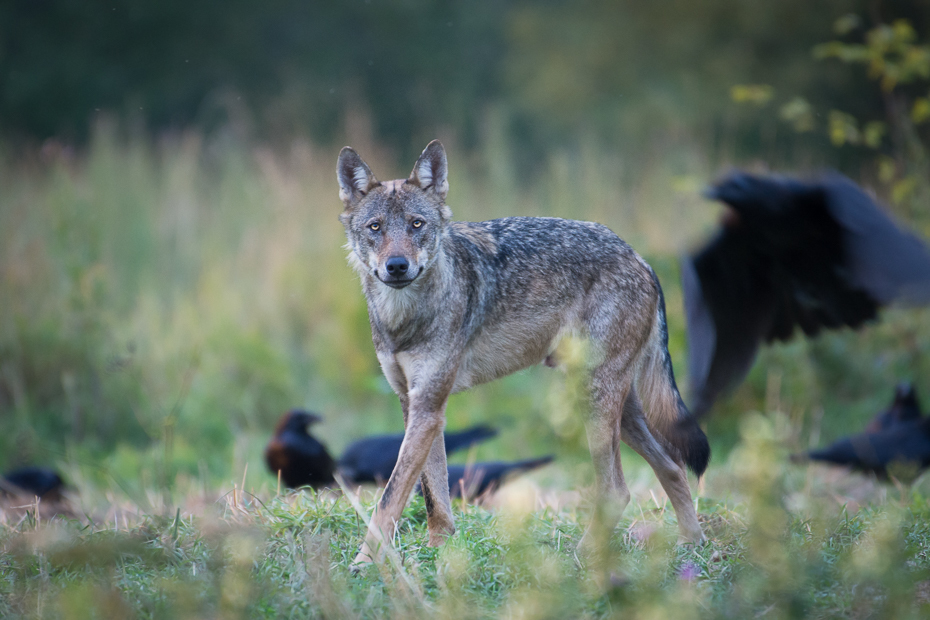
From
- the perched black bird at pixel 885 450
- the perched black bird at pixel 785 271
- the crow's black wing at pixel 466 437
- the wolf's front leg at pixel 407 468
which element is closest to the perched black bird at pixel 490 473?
the crow's black wing at pixel 466 437

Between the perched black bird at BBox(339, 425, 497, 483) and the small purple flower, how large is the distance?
2.61 meters

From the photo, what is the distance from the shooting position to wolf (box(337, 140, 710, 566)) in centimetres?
368

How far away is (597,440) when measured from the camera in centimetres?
380

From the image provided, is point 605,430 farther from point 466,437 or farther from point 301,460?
point 301,460

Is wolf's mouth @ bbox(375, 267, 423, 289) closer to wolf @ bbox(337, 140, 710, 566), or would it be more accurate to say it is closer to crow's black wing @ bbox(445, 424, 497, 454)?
wolf @ bbox(337, 140, 710, 566)

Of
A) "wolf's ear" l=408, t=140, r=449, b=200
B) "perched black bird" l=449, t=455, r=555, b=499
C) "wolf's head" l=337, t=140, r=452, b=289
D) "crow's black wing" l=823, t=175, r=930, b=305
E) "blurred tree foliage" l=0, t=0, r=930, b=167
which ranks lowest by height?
"perched black bird" l=449, t=455, r=555, b=499

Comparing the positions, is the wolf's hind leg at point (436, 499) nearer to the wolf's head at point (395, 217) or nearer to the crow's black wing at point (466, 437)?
the wolf's head at point (395, 217)

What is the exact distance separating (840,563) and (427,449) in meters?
1.64

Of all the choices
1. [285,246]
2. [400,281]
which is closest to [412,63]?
[285,246]

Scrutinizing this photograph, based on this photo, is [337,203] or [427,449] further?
[337,203]

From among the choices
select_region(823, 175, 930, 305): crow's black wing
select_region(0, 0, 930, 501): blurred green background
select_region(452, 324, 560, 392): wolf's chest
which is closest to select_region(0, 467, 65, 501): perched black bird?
select_region(0, 0, 930, 501): blurred green background

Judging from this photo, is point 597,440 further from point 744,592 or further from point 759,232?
point 759,232

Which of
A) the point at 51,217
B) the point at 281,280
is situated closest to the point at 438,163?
the point at 281,280

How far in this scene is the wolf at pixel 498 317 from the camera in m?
3.68
